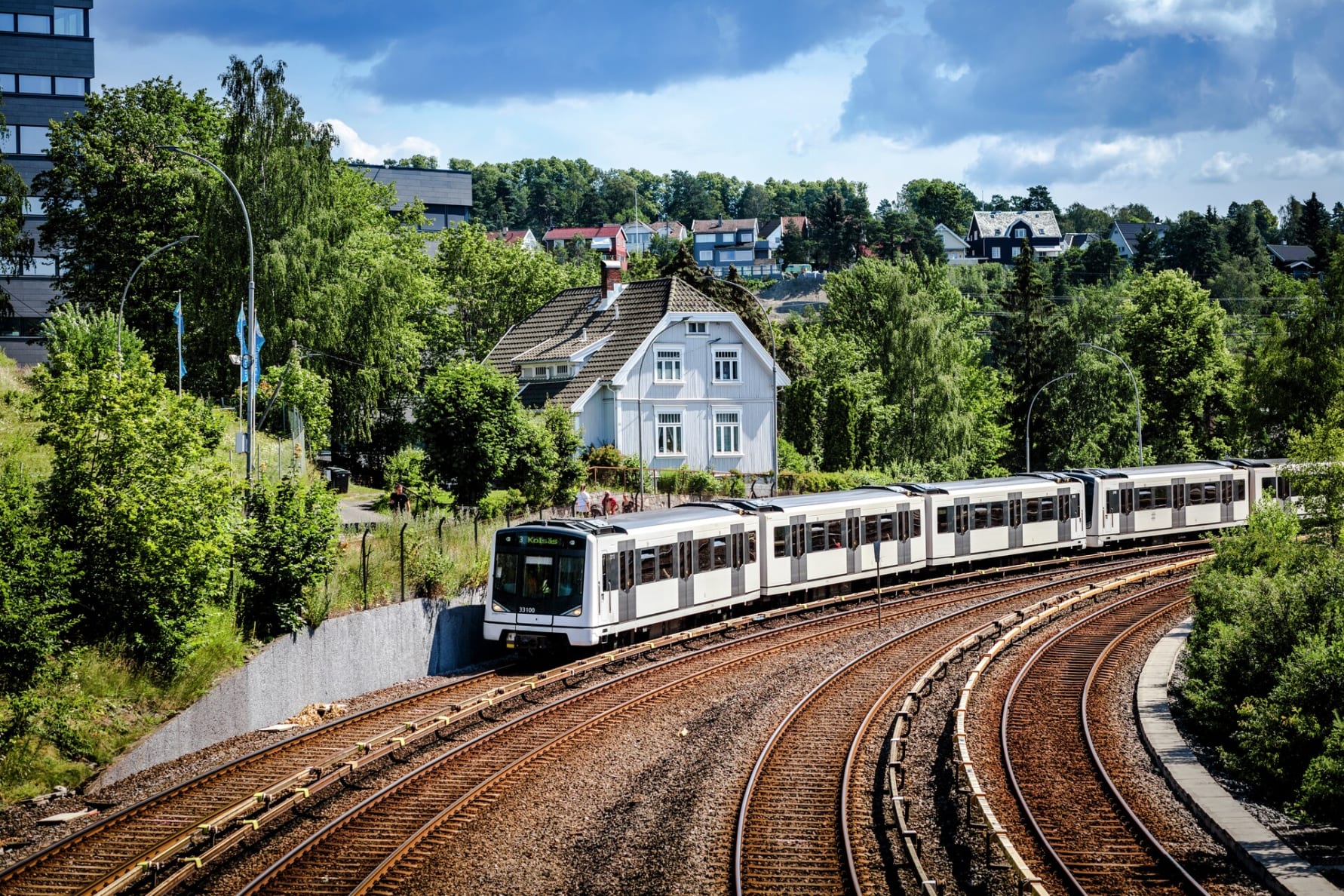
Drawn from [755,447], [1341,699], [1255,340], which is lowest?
[1341,699]

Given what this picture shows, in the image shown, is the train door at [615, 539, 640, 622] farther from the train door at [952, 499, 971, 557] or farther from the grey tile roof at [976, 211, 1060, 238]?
the grey tile roof at [976, 211, 1060, 238]

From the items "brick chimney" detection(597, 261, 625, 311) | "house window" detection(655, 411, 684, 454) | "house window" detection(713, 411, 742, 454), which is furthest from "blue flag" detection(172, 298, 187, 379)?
"house window" detection(713, 411, 742, 454)

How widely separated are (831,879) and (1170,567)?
2950cm

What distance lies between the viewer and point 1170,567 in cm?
3988

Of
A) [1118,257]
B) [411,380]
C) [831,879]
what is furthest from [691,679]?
[1118,257]

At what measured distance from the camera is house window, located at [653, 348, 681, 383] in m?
53.6

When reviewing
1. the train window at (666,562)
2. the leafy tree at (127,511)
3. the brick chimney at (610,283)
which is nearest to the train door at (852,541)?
the train window at (666,562)

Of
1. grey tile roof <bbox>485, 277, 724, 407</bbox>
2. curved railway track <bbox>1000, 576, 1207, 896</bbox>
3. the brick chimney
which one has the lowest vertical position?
curved railway track <bbox>1000, 576, 1207, 896</bbox>

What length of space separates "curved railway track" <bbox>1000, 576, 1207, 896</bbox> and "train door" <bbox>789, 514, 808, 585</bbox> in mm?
6557

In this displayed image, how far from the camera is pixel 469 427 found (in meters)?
36.5

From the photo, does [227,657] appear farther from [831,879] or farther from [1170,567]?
[1170,567]

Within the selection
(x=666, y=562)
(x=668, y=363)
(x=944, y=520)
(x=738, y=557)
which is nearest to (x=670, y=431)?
(x=668, y=363)

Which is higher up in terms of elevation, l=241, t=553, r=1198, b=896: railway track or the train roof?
the train roof

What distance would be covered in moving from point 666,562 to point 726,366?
28.8m
